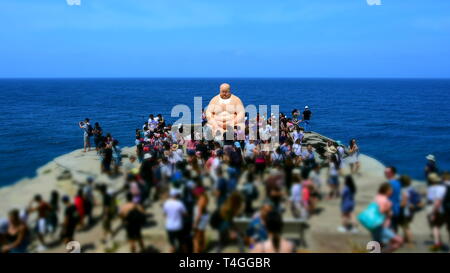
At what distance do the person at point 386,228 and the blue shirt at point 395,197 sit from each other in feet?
0.16

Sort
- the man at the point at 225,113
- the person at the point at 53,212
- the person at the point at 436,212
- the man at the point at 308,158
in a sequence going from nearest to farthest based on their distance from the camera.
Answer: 1. the person at the point at 436,212
2. the person at the point at 53,212
3. the man at the point at 308,158
4. the man at the point at 225,113

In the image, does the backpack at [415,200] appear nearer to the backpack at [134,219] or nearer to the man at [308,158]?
the man at [308,158]

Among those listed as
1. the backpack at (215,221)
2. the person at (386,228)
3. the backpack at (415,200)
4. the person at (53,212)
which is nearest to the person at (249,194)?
the backpack at (215,221)

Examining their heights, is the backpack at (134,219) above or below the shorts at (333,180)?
below

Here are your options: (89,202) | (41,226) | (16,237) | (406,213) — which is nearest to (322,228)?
(406,213)

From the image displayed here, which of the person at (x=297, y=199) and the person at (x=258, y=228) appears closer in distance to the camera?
the person at (x=258, y=228)

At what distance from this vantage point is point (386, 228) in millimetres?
5113

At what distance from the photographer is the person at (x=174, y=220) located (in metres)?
5.11

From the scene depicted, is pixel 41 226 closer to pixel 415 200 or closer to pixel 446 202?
pixel 415 200

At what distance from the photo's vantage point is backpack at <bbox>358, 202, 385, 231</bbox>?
5.07m

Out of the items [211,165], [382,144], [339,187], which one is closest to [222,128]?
[211,165]

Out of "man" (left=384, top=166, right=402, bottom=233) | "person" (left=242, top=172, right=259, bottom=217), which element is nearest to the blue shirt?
"man" (left=384, top=166, right=402, bottom=233)
